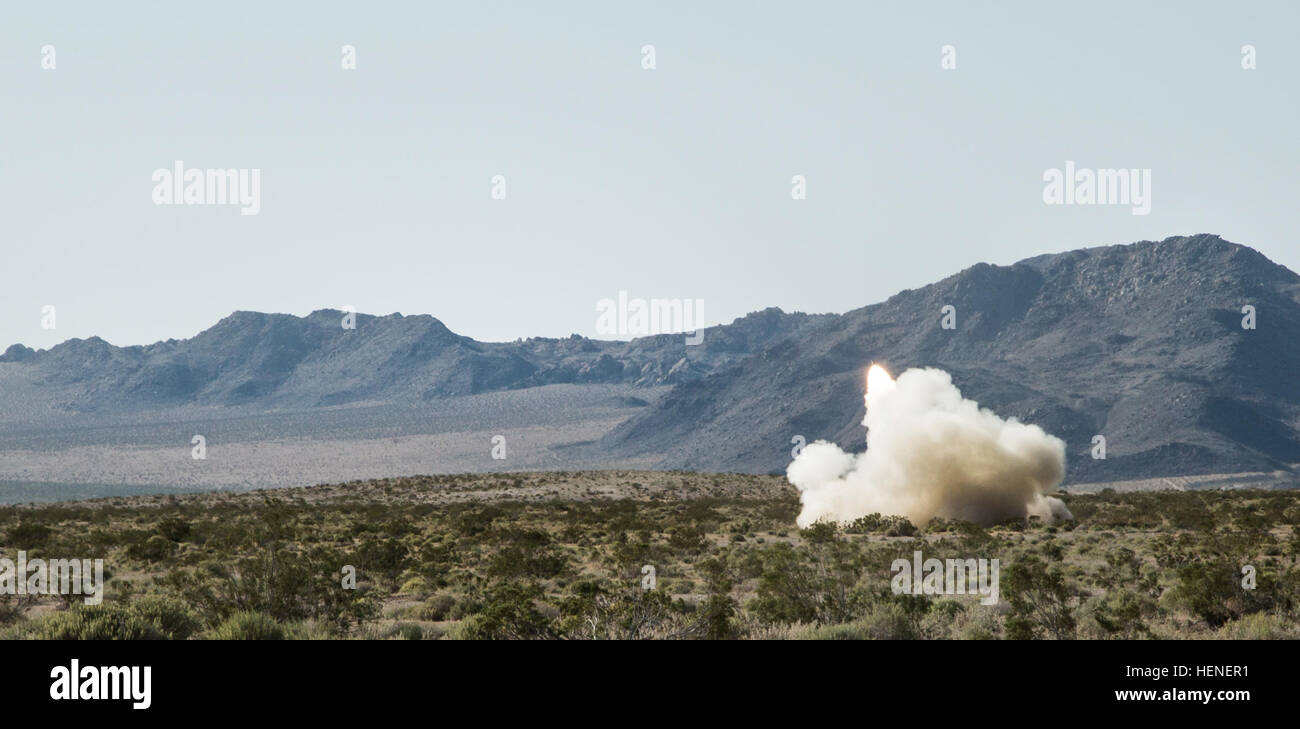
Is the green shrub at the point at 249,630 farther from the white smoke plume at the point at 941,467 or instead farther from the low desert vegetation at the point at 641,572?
the white smoke plume at the point at 941,467

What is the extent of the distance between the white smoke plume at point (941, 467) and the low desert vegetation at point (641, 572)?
2.70m

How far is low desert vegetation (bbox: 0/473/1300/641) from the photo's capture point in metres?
20.3

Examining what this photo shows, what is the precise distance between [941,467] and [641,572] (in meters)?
24.2

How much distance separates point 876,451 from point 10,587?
3806 cm

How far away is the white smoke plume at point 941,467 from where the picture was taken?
5403cm

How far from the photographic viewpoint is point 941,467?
5428 centimetres

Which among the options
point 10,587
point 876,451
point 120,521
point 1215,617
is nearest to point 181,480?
point 120,521

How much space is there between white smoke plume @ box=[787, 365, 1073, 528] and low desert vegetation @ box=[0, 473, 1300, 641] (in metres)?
2.70

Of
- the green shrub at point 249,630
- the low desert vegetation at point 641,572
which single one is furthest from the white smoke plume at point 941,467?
the green shrub at point 249,630

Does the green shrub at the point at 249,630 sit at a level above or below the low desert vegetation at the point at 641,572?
above

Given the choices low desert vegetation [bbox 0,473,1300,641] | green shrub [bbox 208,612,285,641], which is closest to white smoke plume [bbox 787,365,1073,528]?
low desert vegetation [bbox 0,473,1300,641]
